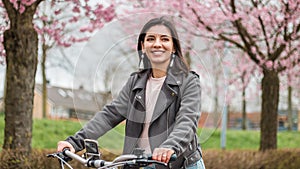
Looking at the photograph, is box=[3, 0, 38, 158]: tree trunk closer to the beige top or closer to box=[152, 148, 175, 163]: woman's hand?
the beige top

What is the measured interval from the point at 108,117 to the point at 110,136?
13 cm

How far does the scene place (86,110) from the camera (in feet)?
9.38

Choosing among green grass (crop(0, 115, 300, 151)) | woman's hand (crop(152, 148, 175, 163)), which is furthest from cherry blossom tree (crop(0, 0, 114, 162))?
woman's hand (crop(152, 148, 175, 163))

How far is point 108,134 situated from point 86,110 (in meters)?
0.19

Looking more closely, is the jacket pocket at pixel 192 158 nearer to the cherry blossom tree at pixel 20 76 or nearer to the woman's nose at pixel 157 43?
the woman's nose at pixel 157 43

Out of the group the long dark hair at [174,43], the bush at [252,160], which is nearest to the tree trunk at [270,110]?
the bush at [252,160]

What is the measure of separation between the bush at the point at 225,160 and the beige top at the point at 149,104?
11.0 feet

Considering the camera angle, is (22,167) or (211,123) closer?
(211,123)

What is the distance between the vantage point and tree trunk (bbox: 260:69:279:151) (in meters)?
10.3

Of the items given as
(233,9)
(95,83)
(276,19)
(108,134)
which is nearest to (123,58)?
(95,83)

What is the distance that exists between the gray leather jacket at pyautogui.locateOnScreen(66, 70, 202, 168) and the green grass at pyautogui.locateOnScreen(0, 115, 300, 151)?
0.30 ft

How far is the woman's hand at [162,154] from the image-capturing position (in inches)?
86.5

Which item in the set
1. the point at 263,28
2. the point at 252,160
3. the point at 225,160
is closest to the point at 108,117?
the point at 225,160

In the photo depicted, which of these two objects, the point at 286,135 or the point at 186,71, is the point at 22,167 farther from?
the point at 286,135
